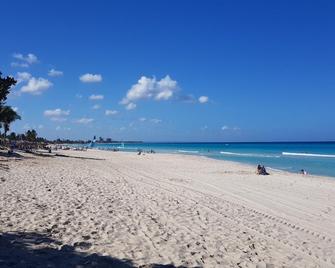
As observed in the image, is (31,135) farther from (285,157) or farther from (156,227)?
(156,227)

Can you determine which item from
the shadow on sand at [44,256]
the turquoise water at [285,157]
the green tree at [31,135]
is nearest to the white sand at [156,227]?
the shadow on sand at [44,256]

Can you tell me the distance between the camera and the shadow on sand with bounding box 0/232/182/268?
555 centimetres

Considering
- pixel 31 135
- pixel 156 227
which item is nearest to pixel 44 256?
pixel 156 227

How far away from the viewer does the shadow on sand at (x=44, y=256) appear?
5.55 m

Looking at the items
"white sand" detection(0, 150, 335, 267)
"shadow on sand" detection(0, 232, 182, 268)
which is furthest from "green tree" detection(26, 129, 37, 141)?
"shadow on sand" detection(0, 232, 182, 268)

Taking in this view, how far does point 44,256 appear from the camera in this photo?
5836 millimetres

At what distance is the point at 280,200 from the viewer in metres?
14.4

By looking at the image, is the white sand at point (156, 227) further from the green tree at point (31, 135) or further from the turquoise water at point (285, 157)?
the green tree at point (31, 135)

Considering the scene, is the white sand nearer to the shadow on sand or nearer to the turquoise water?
the shadow on sand

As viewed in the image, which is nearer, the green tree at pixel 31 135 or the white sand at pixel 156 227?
the white sand at pixel 156 227

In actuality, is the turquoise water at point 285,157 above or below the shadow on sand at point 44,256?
above

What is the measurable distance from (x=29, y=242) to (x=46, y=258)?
858mm

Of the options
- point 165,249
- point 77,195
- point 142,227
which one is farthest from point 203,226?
point 77,195

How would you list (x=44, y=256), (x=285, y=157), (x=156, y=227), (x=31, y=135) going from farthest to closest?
(x=31, y=135), (x=285, y=157), (x=156, y=227), (x=44, y=256)
